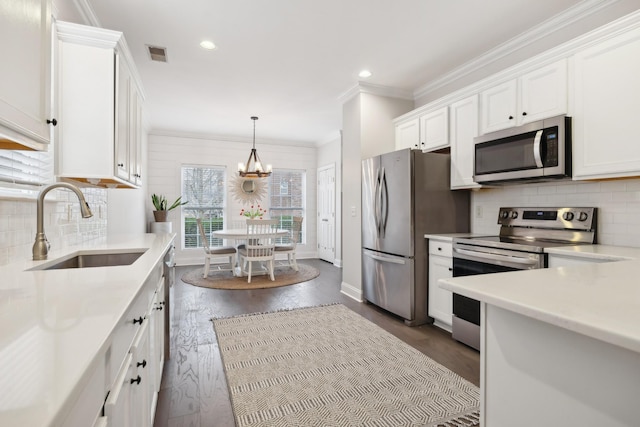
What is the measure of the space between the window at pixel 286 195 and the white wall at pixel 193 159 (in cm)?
18

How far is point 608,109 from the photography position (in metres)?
2.07

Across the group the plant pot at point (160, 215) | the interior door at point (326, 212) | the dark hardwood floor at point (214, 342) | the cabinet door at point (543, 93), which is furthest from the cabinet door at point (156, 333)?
the interior door at point (326, 212)

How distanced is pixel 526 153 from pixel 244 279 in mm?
4080

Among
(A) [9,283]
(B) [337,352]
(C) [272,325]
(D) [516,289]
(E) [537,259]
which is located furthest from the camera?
(C) [272,325]

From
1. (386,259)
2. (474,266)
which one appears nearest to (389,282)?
(386,259)

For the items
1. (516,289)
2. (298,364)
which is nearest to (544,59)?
(516,289)

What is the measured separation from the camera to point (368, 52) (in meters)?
3.18

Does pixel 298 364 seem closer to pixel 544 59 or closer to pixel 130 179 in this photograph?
pixel 130 179

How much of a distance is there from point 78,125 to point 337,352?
2.32m

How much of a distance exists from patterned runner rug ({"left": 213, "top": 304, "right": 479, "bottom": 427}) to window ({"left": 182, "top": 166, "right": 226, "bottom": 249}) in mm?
3747

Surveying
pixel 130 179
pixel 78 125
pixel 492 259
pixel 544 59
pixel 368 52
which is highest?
pixel 368 52

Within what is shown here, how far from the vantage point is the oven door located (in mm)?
2275

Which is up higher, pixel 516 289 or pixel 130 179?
pixel 130 179

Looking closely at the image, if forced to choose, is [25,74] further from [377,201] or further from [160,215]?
[160,215]
